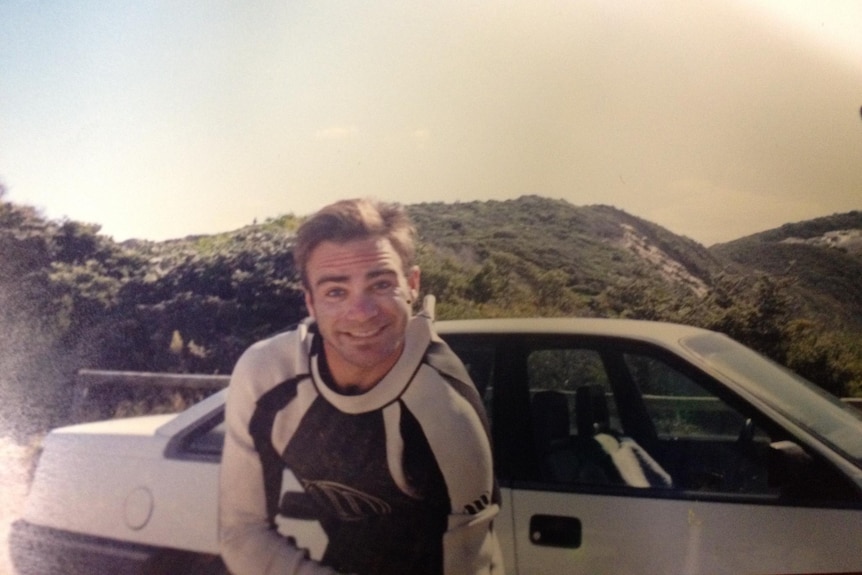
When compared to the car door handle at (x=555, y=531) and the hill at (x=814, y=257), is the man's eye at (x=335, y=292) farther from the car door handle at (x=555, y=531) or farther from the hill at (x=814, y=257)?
the hill at (x=814, y=257)

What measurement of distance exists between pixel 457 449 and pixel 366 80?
107cm

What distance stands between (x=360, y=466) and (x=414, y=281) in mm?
515

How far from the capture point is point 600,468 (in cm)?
236

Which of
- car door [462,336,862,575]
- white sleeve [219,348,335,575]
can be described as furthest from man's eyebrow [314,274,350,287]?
car door [462,336,862,575]

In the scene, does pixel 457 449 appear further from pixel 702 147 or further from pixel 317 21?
pixel 317 21

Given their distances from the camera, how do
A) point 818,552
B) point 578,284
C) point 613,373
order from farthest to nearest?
point 613,373 < point 578,284 < point 818,552

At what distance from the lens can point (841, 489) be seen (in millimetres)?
2117

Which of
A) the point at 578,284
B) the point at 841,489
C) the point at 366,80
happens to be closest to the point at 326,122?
the point at 366,80

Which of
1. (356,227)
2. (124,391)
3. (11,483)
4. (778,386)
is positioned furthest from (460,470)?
(11,483)

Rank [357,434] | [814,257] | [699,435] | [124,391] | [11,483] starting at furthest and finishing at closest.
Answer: [11,483]
[124,391]
[699,435]
[357,434]
[814,257]

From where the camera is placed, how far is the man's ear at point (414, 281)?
2.28 m

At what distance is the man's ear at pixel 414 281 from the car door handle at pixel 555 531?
70 cm

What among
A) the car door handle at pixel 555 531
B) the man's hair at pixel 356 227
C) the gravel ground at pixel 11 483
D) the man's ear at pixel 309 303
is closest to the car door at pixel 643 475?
the car door handle at pixel 555 531

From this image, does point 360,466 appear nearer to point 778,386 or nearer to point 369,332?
point 369,332
